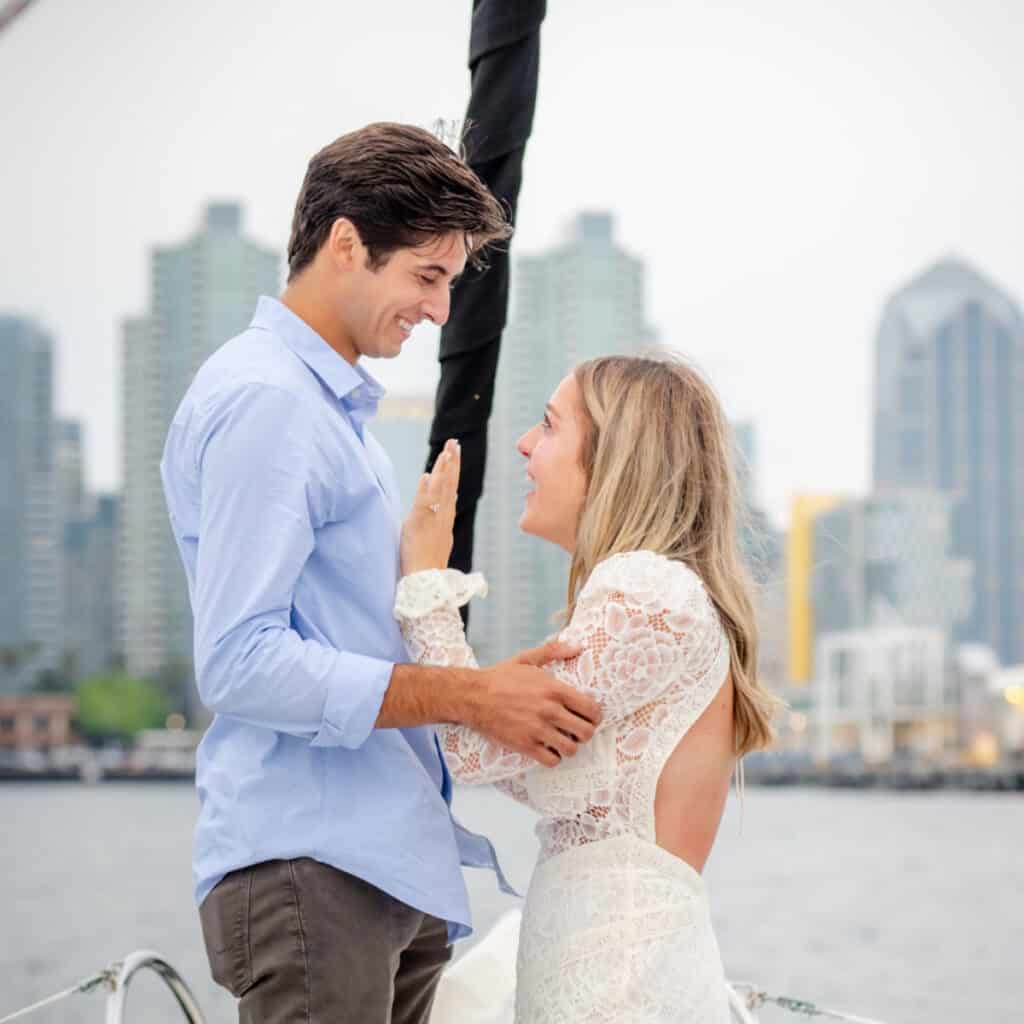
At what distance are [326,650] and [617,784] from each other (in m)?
0.37

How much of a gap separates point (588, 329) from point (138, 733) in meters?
21.8

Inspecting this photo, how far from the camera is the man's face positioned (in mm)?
1727

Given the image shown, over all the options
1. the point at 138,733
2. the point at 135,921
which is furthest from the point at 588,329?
the point at 135,921

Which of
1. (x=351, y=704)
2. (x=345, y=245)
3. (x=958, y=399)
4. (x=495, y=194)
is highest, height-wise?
(x=958, y=399)

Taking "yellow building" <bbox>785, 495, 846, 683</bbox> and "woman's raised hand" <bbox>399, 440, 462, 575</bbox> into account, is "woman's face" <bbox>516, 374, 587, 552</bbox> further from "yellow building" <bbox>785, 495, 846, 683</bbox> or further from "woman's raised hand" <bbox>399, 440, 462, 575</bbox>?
"yellow building" <bbox>785, 495, 846, 683</bbox>

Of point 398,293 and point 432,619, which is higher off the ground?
point 398,293

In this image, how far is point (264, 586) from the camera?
153 centimetres

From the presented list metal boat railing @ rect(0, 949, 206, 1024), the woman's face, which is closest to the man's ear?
the woman's face

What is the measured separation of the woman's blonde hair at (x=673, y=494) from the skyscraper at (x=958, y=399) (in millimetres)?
75814

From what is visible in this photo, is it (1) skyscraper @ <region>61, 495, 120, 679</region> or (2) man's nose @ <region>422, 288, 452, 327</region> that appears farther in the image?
(1) skyscraper @ <region>61, 495, 120, 679</region>

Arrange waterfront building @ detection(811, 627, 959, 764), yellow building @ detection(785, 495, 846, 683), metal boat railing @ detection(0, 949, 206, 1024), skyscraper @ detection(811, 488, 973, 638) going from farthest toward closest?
skyscraper @ detection(811, 488, 973, 638), yellow building @ detection(785, 495, 846, 683), waterfront building @ detection(811, 627, 959, 764), metal boat railing @ detection(0, 949, 206, 1024)

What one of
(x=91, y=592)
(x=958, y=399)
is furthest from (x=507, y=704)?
(x=958, y=399)

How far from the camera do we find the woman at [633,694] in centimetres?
167

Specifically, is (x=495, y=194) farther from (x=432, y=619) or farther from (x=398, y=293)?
(x=432, y=619)
